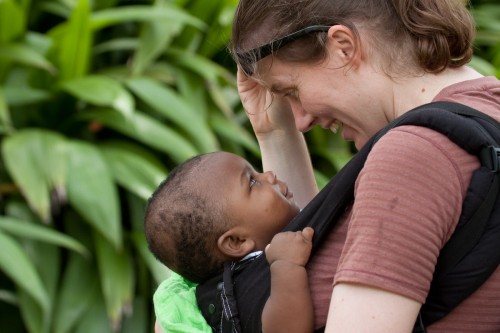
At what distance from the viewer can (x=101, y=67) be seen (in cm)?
541

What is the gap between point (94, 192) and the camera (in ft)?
14.5

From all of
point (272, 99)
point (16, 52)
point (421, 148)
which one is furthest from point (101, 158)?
point (421, 148)

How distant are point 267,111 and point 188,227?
0.58 metres

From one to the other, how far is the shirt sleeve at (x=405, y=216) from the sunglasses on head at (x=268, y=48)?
428 millimetres

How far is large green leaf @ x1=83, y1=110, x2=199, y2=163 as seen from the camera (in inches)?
184

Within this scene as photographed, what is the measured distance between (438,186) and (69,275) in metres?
3.10

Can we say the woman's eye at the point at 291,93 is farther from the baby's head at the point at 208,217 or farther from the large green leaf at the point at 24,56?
the large green leaf at the point at 24,56

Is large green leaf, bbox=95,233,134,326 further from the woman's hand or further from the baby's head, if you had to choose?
the baby's head

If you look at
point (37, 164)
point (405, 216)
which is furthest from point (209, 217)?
point (37, 164)

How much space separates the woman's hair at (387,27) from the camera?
2.08 m

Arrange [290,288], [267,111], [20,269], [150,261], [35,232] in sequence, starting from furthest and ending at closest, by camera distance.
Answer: [150,261] < [35,232] < [20,269] < [267,111] < [290,288]

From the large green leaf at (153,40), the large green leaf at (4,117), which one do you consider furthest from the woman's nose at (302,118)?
the large green leaf at (153,40)

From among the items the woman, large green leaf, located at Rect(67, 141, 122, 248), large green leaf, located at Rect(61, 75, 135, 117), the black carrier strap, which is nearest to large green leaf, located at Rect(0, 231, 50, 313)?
large green leaf, located at Rect(67, 141, 122, 248)

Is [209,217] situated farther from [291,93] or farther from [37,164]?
[37,164]
